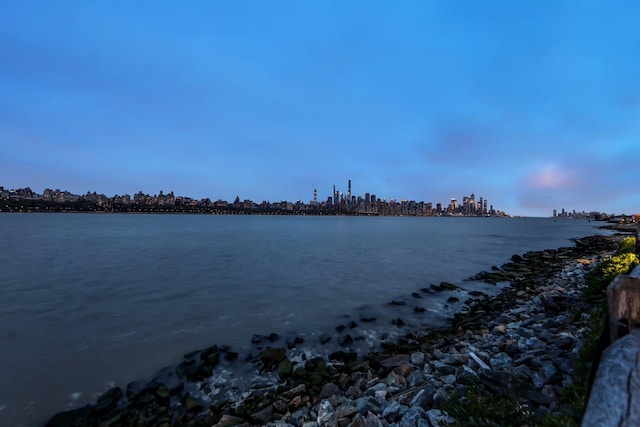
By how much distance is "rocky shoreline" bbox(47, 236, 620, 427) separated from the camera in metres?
6.45

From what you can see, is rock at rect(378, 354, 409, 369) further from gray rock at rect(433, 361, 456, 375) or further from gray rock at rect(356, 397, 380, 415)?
gray rock at rect(356, 397, 380, 415)

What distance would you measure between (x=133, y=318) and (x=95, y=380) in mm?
5947

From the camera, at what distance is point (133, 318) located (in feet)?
49.9

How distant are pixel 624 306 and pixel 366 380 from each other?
652 cm

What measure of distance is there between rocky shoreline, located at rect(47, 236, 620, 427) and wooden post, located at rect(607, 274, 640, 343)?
224 centimetres

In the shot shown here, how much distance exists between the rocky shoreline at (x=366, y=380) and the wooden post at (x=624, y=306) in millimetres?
2236

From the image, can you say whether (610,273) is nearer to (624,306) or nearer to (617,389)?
(624,306)

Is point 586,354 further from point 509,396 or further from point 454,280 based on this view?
point 454,280

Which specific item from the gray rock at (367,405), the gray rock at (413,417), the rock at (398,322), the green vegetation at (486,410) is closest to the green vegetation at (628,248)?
the rock at (398,322)

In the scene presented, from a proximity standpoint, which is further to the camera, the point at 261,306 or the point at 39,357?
the point at 261,306

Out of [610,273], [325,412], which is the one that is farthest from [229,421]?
[610,273]

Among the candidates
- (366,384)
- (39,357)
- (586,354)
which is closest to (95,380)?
(39,357)

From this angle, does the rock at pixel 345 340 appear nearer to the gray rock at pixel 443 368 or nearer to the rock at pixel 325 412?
the gray rock at pixel 443 368

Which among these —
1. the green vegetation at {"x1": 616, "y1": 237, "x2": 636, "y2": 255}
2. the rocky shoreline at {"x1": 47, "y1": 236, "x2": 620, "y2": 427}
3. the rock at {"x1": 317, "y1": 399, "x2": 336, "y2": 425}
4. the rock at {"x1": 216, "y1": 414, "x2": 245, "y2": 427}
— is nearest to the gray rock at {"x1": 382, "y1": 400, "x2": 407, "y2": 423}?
the rocky shoreline at {"x1": 47, "y1": 236, "x2": 620, "y2": 427}
